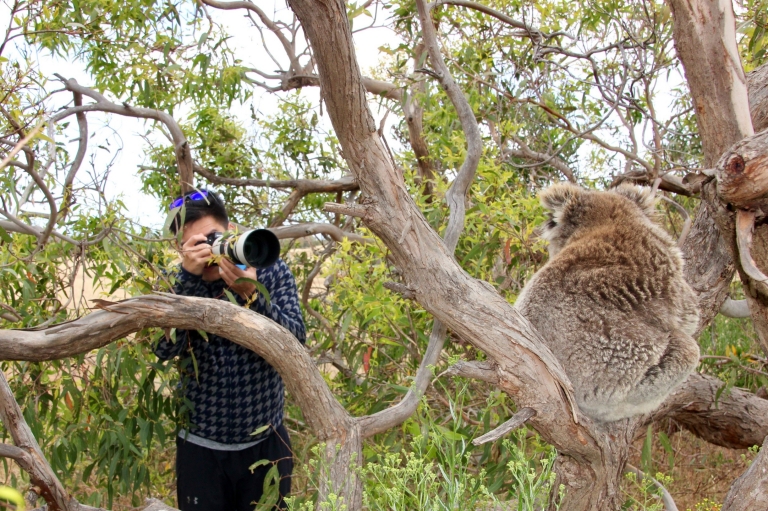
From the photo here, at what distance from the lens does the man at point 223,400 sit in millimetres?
2148

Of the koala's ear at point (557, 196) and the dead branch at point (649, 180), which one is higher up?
the dead branch at point (649, 180)

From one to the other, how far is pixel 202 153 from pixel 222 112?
30 centimetres

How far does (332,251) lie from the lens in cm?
381

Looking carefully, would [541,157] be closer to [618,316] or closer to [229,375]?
[618,316]

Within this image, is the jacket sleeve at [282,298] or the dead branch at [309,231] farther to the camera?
the dead branch at [309,231]

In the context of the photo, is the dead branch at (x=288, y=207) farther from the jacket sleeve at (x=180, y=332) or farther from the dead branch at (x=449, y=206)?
the dead branch at (x=449, y=206)

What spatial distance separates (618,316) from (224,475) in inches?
52.7

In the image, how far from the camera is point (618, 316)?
1866mm

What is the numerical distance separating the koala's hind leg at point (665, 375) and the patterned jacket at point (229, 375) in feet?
3.34

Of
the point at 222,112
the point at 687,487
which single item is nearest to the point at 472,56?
the point at 222,112

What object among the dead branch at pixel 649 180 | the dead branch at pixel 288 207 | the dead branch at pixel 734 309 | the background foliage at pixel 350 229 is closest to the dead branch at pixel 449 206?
the background foliage at pixel 350 229

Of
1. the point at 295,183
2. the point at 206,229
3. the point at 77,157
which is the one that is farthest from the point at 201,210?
the point at 295,183

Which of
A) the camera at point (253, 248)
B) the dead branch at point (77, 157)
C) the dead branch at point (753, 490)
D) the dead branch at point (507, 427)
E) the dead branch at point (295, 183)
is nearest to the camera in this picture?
the dead branch at point (507, 427)

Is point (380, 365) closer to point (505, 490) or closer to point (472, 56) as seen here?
point (505, 490)
